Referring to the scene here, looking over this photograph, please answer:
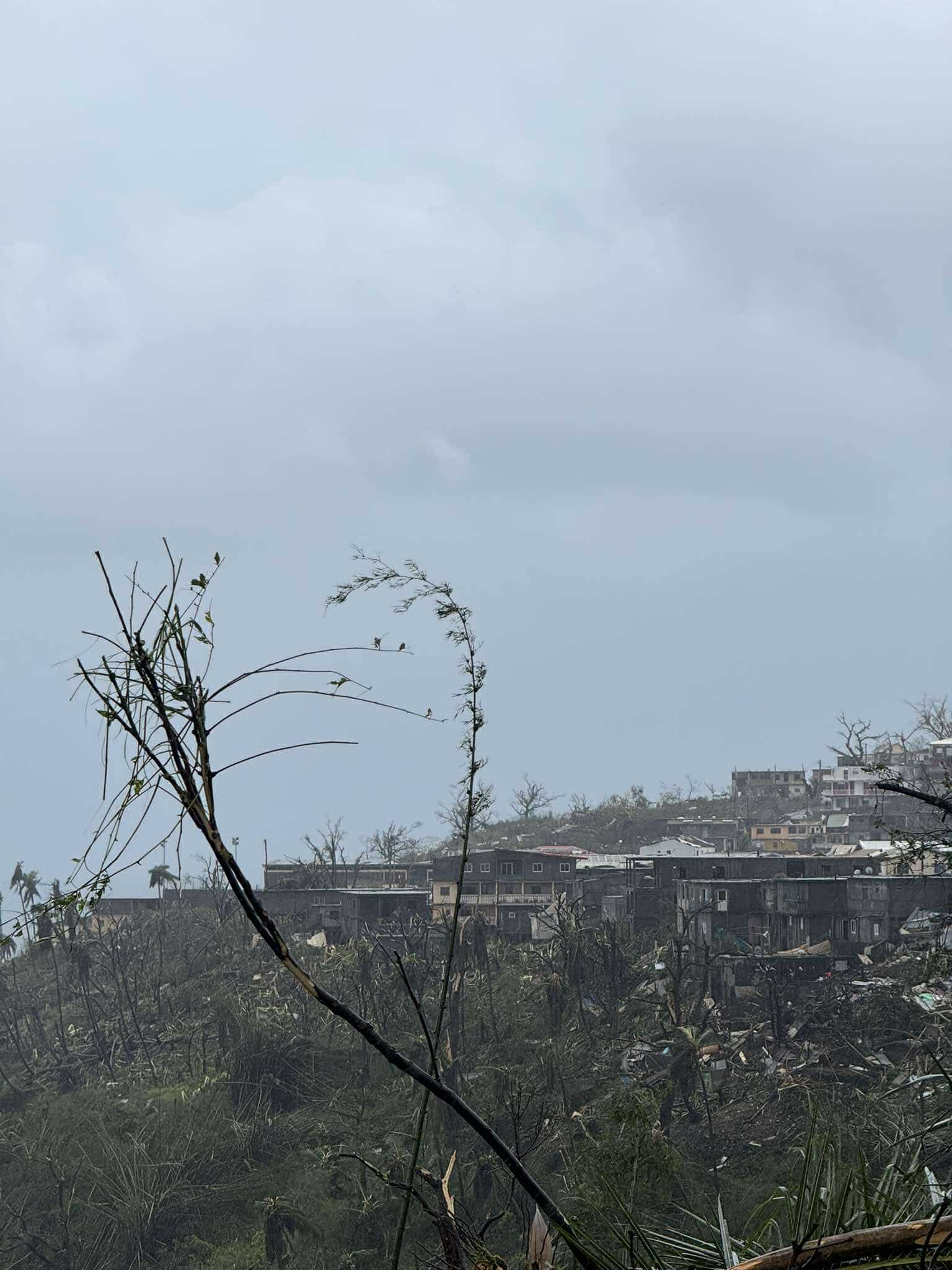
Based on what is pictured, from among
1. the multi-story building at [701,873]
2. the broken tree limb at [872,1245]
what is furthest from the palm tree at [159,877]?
the broken tree limb at [872,1245]

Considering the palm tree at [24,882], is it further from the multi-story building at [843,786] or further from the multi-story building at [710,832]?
the multi-story building at [843,786]

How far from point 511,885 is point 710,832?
15.1m

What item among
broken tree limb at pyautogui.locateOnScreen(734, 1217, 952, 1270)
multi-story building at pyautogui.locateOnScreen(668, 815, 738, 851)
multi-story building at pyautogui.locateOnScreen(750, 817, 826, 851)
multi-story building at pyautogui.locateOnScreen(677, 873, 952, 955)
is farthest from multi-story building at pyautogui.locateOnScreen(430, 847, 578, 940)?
broken tree limb at pyautogui.locateOnScreen(734, 1217, 952, 1270)

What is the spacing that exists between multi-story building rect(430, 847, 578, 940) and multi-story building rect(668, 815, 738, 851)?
1147 cm

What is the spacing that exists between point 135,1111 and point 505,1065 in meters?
8.26

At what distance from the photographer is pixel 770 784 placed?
56.0 m

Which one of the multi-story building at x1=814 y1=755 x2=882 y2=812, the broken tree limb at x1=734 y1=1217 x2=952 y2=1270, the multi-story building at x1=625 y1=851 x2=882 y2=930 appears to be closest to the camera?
the broken tree limb at x1=734 y1=1217 x2=952 y2=1270

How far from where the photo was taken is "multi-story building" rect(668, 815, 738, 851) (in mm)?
43625

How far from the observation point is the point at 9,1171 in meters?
24.7

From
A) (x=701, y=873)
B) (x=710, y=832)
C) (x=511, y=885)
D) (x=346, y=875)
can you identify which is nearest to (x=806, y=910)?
(x=701, y=873)

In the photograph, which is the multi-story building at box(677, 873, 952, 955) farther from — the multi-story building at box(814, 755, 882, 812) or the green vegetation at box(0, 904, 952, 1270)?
the multi-story building at box(814, 755, 882, 812)

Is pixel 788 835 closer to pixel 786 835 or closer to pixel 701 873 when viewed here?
pixel 786 835

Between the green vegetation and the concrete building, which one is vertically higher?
the concrete building

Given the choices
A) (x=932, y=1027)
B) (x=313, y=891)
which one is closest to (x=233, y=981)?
(x=313, y=891)
